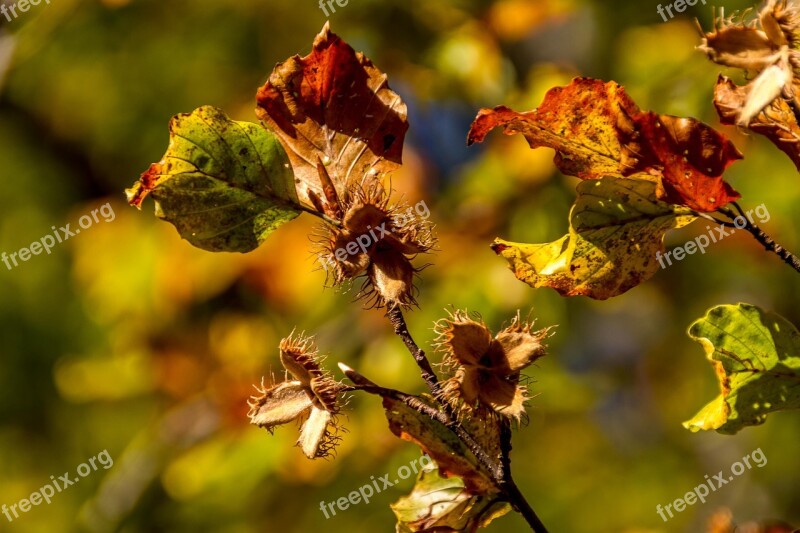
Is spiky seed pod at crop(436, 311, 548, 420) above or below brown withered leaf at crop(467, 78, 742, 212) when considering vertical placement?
below

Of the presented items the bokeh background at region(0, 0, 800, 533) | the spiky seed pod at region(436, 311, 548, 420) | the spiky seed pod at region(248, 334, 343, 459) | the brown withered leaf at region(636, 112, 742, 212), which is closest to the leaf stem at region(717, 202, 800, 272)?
the brown withered leaf at region(636, 112, 742, 212)

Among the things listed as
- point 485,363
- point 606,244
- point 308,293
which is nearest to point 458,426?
point 485,363

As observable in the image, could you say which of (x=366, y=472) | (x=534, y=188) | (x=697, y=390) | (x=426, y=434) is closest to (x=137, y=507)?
(x=366, y=472)

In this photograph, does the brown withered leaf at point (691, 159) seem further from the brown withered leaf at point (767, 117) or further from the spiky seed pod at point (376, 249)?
the spiky seed pod at point (376, 249)

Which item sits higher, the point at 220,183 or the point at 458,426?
the point at 220,183

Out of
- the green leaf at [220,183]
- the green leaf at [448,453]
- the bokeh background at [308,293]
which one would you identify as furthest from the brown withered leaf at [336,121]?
the bokeh background at [308,293]

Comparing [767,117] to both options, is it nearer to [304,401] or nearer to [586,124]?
[586,124]

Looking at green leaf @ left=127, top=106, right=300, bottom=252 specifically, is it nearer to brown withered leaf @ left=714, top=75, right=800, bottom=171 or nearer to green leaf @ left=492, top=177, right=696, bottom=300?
green leaf @ left=492, top=177, right=696, bottom=300
